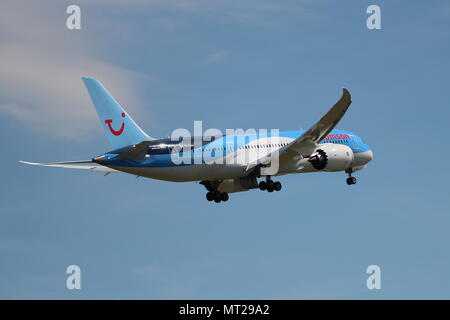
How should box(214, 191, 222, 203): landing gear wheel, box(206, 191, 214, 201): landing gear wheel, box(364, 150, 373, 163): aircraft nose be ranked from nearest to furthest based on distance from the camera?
box(214, 191, 222, 203): landing gear wheel
box(206, 191, 214, 201): landing gear wheel
box(364, 150, 373, 163): aircraft nose

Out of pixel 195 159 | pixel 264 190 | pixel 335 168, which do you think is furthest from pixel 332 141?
pixel 195 159

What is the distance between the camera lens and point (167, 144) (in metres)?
65.2

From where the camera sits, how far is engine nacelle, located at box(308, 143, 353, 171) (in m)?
72.6

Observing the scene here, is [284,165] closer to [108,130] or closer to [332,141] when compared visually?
[332,141]

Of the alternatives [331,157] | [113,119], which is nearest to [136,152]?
[113,119]

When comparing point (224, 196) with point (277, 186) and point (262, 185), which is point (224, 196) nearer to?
point (262, 185)

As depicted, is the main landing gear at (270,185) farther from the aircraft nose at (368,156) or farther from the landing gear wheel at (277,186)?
the aircraft nose at (368,156)

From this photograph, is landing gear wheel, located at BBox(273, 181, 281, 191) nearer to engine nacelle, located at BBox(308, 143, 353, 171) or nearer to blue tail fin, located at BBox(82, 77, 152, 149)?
engine nacelle, located at BBox(308, 143, 353, 171)

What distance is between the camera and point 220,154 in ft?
225

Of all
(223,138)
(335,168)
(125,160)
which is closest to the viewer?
(125,160)

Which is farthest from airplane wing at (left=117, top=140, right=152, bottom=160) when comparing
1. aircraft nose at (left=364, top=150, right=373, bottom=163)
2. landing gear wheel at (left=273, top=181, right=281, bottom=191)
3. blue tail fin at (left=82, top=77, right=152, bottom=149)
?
aircraft nose at (left=364, top=150, right=373, bottom=163)

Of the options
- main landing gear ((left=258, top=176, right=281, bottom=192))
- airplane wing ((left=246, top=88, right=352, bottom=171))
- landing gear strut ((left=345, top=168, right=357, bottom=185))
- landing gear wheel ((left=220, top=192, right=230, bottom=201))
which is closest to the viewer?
airplane wing ((left=246, top=88, right=352, bottom=171))

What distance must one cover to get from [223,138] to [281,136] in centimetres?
573

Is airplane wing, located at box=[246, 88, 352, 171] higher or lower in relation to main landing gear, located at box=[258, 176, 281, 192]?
higher
